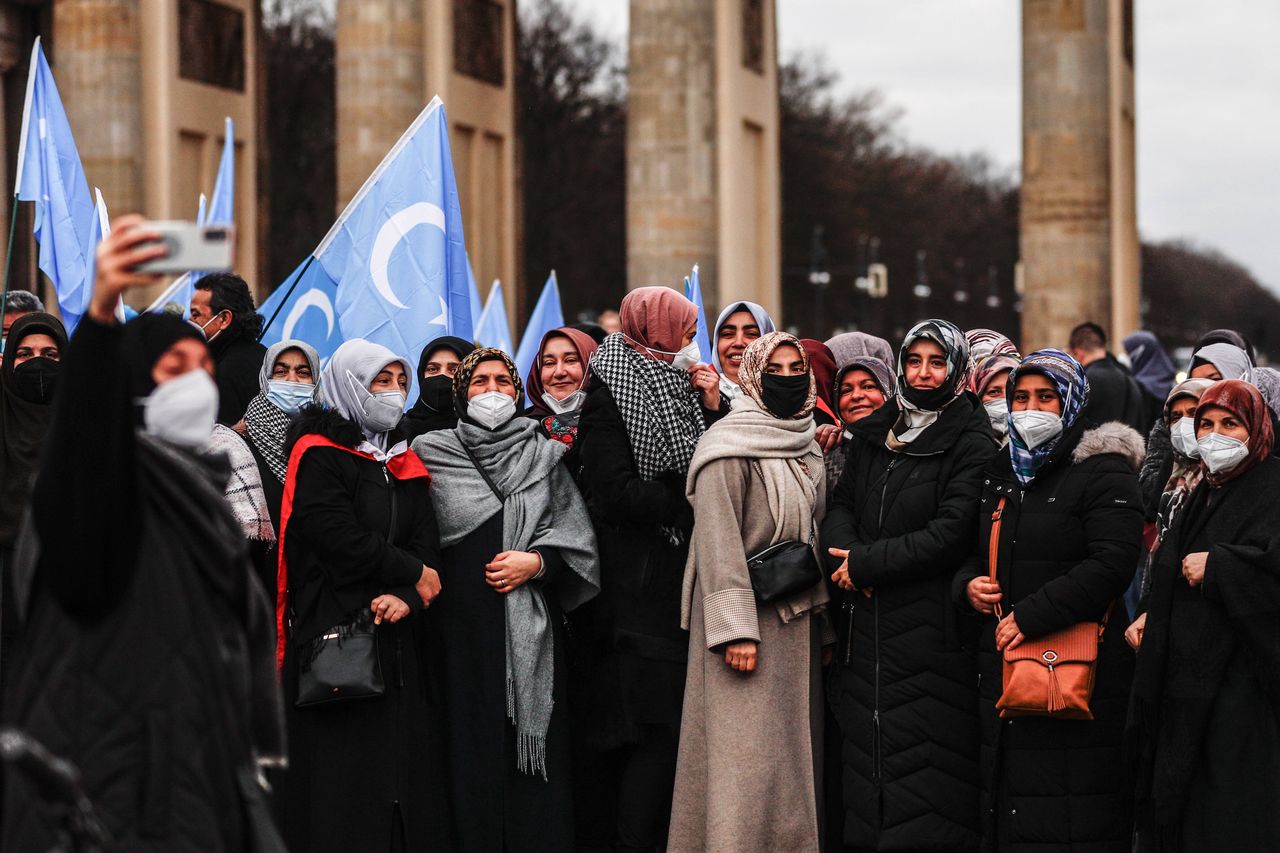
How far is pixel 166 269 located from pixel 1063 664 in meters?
4.23

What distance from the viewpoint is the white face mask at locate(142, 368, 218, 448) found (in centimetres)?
444

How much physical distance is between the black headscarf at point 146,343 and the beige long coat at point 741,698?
3.54m

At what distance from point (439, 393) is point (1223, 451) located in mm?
3630

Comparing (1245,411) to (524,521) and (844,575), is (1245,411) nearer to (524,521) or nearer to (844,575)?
(844,575)

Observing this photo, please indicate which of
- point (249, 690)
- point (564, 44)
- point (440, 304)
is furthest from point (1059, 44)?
point (564, 44)

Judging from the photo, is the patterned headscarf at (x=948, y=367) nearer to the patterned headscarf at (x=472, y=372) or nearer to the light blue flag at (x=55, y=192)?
the patterned headscarf at (x=472, y=372)

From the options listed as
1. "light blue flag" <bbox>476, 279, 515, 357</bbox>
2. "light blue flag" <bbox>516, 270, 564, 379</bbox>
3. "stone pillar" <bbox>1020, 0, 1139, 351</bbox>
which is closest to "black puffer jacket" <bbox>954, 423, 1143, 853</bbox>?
"light blue flag" <bbox>516, 270, 564, 379</bbox>

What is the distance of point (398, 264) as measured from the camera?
10.0m

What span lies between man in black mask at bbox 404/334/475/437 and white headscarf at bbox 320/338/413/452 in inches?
48.6

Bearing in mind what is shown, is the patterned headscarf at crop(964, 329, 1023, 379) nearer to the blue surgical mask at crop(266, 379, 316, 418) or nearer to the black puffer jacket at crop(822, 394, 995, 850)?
the black puffer jacket at crop(822, 394, 995, 850)

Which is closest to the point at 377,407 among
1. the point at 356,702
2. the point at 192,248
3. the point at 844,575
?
the point at 356,702

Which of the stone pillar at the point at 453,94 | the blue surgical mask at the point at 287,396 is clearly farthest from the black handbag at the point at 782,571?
the stone pillar at the point at 453,94

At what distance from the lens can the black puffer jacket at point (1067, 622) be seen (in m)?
7.30

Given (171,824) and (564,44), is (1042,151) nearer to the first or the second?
(171,824)
